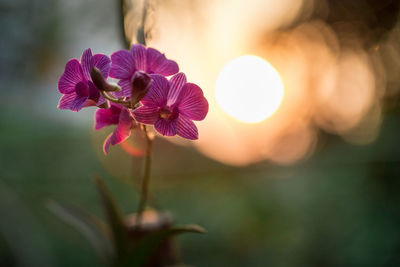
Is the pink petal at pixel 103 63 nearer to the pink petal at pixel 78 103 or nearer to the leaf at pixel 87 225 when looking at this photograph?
the pink petal at pixel 78 103

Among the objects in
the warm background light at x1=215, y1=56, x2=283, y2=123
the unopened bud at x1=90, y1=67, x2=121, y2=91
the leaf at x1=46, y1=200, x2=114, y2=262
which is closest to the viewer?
the unopened bud at x1=90, y1=67, x2=121, y2=91

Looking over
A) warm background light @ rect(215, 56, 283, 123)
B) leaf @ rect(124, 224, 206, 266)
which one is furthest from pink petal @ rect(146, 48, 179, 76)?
warm background light @ rect(215, 56, 283, 123)

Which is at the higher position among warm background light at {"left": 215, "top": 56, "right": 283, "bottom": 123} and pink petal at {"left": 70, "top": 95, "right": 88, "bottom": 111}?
warm background light at {"left": 215, "top": 56, "right": 283, "bottom": 123}

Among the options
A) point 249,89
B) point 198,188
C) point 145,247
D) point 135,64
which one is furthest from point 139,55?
point 198,188

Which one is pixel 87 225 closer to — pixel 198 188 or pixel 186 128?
pixel 186 128

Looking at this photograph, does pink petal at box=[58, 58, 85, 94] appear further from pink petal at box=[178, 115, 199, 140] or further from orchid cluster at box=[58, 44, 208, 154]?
pink petal at box=[178, 115, 199, 140]

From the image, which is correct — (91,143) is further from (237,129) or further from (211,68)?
(211,68)

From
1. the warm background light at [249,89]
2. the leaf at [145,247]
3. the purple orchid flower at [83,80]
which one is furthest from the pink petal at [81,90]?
the warm background light at [249,89]

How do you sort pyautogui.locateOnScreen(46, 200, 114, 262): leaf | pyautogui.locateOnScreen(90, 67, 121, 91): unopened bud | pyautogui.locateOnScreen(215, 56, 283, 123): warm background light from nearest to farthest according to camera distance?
1. pyautogui.locateOnScreen(90, 67, 121, 91): unopened bud
2. pyautogui.locateOnScreen(46, 200, 114, 262): leaf
3. pyautogui.locateOnScreen(215, 56, 283, 123): warm background light
